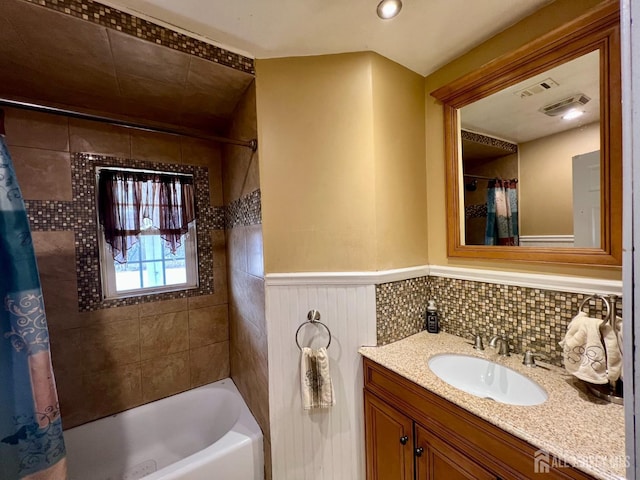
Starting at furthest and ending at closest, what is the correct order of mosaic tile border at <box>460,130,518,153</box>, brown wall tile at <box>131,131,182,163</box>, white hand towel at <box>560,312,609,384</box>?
brown wall tile at <box>131,131,182,163</box> → mosaic tile border at <box>460,130,518,153</box> → white hand towel at <box>560,312,609,384</box>

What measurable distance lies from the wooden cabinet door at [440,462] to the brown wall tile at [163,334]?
1748 millimetres

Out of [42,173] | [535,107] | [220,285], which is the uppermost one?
[535,107]

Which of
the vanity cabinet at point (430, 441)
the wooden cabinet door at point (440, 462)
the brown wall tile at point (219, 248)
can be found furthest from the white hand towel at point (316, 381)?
the brown wall tile at point (219, 248)

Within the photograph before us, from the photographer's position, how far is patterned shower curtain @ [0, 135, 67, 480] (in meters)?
0.88

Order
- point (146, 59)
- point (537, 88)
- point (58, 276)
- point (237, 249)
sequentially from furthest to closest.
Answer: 1. point (237, 249)
2. point (58, 276)
3. point (146, 59)
4. point (537, 88)

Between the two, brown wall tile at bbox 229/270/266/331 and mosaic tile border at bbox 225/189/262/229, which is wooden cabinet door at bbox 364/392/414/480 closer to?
brown wall tile at bbox 229/270/266/331

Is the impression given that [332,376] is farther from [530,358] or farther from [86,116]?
[86,116]

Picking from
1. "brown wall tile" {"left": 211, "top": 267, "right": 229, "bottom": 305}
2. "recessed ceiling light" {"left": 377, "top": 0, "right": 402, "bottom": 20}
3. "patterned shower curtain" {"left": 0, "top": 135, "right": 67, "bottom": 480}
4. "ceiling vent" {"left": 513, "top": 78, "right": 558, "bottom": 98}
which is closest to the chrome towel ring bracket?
"ceiling vent" {"left": 513, "top": 78, "right": 558, "bottom": 98}

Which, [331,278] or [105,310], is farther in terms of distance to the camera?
[105,310]

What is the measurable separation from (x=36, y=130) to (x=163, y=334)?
152cm

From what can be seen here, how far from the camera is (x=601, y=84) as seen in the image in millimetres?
991

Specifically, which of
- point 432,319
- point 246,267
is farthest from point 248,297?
point 432,319

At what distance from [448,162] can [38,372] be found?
2029 mm

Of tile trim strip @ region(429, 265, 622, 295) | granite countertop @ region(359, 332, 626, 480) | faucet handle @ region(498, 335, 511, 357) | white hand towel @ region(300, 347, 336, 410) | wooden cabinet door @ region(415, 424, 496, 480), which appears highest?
tile trim strip @ region(429, 265, 622, 295)
